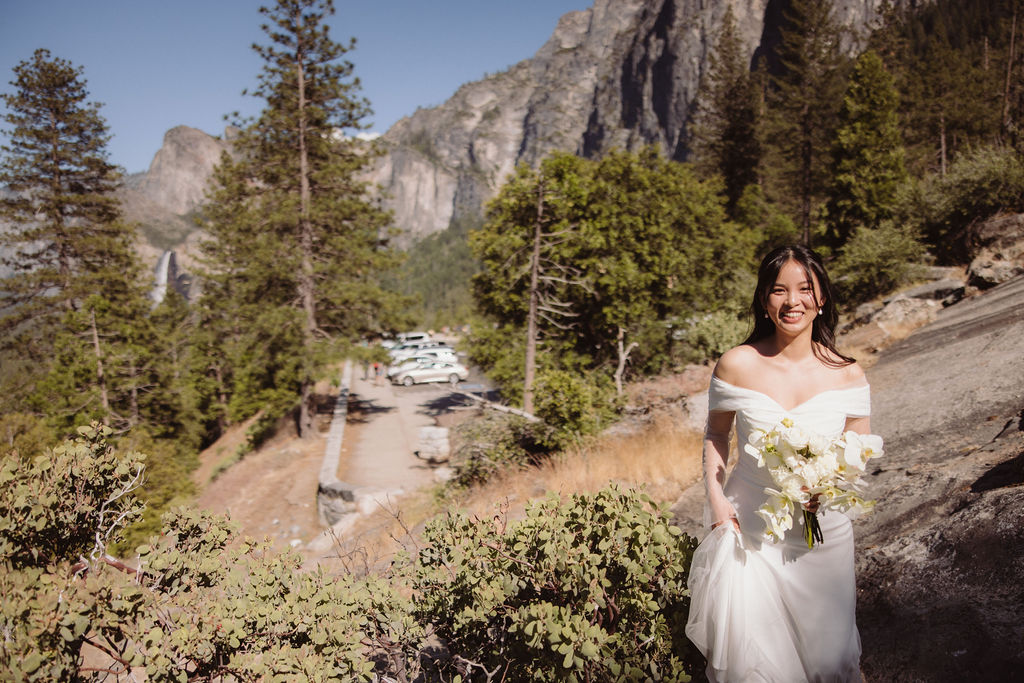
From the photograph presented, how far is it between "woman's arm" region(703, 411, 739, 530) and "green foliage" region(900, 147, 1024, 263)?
18.1 m

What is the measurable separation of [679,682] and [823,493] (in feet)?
2.98

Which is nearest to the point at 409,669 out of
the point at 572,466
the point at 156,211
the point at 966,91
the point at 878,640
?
the point at 878,640

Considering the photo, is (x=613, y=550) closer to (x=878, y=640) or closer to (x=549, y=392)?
(x=878, y=640)

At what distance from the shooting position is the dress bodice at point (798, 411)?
2.33 meters

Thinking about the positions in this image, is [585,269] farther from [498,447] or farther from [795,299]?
[795,299]

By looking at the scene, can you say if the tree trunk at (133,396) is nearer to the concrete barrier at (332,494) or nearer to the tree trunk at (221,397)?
the concrete barrier at (332,494)

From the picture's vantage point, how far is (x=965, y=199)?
1678cm

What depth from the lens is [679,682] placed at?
2145 millimetres

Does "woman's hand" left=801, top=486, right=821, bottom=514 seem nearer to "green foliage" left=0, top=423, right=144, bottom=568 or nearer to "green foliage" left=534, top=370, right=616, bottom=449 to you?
"green foliage" left=0, top=423, right=144, bottom=568

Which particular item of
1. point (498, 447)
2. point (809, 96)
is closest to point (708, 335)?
point (498, 447)

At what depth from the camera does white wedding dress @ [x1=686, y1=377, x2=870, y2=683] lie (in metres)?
2.12

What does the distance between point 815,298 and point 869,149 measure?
83.9 ft

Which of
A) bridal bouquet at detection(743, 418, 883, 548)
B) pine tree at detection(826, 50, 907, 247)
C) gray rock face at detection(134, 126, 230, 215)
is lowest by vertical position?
bridal bouquet at detection(743, 418, 883, 548)

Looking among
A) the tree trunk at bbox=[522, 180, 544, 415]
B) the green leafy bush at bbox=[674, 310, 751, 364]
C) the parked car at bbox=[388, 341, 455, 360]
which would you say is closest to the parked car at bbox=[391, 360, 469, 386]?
the parked car at bbox=[388, 341, 455, 360]
